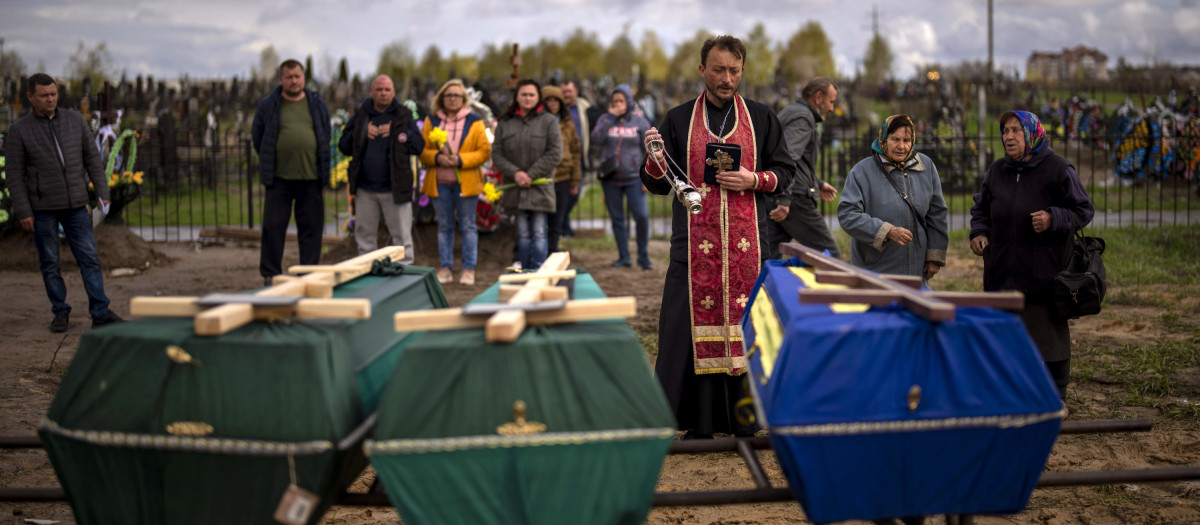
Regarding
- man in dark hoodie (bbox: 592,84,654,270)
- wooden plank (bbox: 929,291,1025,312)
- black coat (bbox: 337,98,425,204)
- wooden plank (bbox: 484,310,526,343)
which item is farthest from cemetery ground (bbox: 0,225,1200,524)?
wooden plank (bbox: 484,310,526,343)

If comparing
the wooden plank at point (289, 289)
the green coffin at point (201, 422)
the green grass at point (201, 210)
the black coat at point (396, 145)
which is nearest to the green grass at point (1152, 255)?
the black coat at point (396, 145)

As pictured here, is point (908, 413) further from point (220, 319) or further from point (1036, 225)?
point (1036, 225)

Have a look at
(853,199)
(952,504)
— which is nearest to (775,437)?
(952,504)

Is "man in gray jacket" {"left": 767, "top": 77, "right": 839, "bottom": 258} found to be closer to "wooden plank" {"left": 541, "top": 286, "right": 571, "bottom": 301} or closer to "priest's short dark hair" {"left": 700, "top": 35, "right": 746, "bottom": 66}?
"priest's short dark hair" {"left": 700, "top": 35, "right": 746, "bottom": 66}

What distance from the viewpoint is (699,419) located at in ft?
14.1

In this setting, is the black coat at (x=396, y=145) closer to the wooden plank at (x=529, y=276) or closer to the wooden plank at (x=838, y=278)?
the wooden plank at (x=529, y=276)

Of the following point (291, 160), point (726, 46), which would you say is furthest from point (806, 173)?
point (291, 160)

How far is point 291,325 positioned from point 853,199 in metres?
3.32

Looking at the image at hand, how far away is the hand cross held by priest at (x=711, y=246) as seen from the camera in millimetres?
4195

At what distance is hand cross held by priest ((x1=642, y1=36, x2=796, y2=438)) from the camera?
420cm

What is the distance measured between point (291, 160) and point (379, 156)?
40.0 inches

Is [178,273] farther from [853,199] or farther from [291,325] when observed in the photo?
[291,325]

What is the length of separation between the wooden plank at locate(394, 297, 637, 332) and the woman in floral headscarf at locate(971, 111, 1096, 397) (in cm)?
298

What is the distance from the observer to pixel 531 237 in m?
8.90
